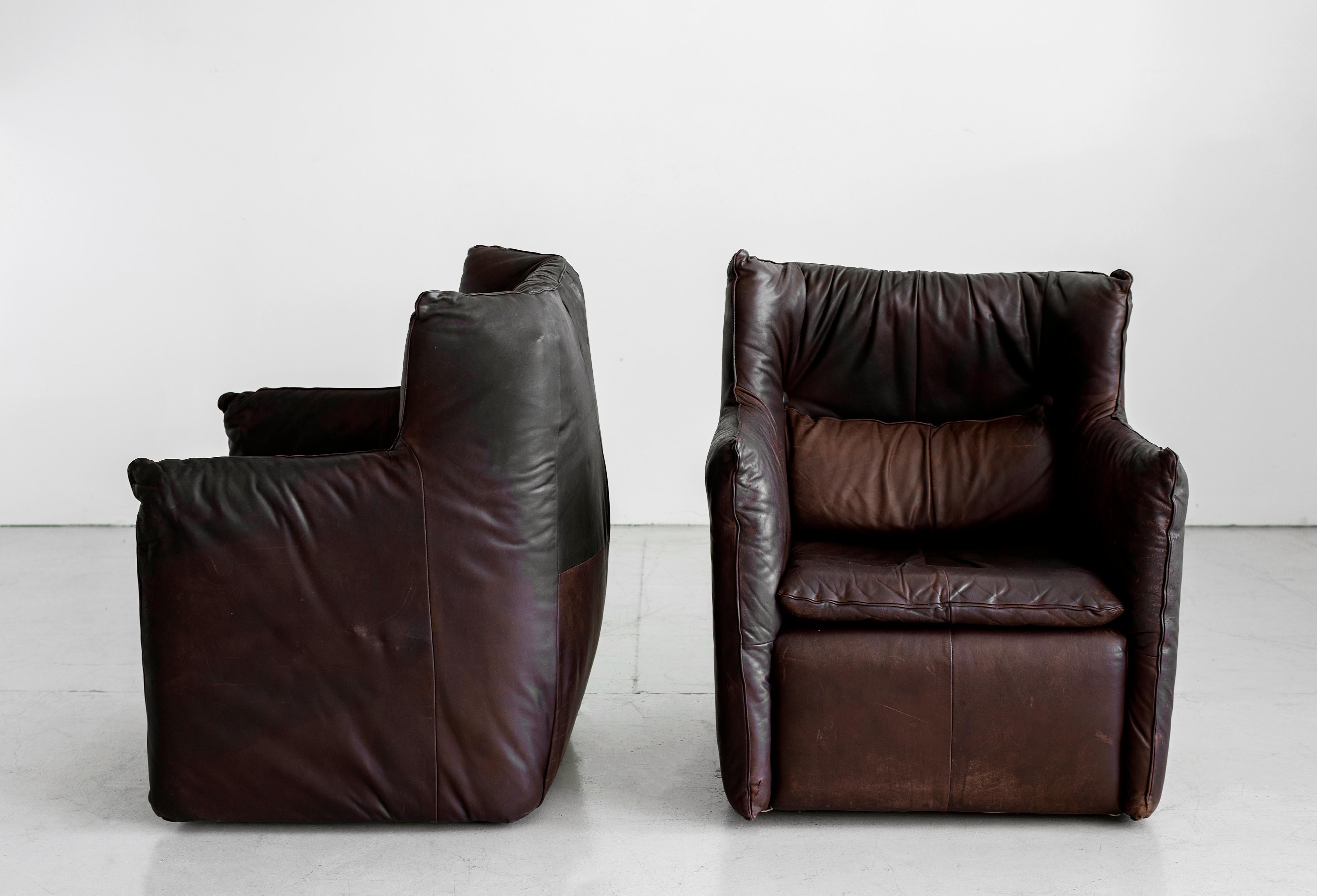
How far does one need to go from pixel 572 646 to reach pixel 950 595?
71 cm

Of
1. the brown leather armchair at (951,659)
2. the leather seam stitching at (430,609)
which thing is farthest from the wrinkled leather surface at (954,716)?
the leather seam stitching at (430,609)

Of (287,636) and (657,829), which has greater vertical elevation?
(287,636)

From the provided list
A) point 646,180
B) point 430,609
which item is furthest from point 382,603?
point 646,180

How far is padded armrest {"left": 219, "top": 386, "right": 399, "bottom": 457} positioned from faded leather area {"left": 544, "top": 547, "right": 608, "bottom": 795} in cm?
56

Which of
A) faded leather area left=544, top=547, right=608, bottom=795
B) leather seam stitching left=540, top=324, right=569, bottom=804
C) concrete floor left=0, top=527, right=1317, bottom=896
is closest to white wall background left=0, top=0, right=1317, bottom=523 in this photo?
concrete floor left=0, top=527, right=1317, bottom=896

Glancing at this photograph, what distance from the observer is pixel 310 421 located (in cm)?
241

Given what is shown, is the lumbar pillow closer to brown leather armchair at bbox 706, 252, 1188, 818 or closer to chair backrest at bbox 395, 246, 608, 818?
brown leather armchair at bbox 706, 252, 1188, 818

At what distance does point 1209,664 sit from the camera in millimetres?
2803

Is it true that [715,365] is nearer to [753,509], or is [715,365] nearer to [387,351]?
[387,351]

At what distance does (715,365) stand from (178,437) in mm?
2120

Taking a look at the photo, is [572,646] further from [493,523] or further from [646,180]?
[646,180]

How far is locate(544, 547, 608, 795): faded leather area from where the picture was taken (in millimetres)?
2039

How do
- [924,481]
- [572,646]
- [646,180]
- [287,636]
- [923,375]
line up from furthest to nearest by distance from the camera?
[646,180]
[923,375]
[924,481]
[572,646]
[287,636]

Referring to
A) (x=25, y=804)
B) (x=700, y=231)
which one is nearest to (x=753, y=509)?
(x=25, y=804)
